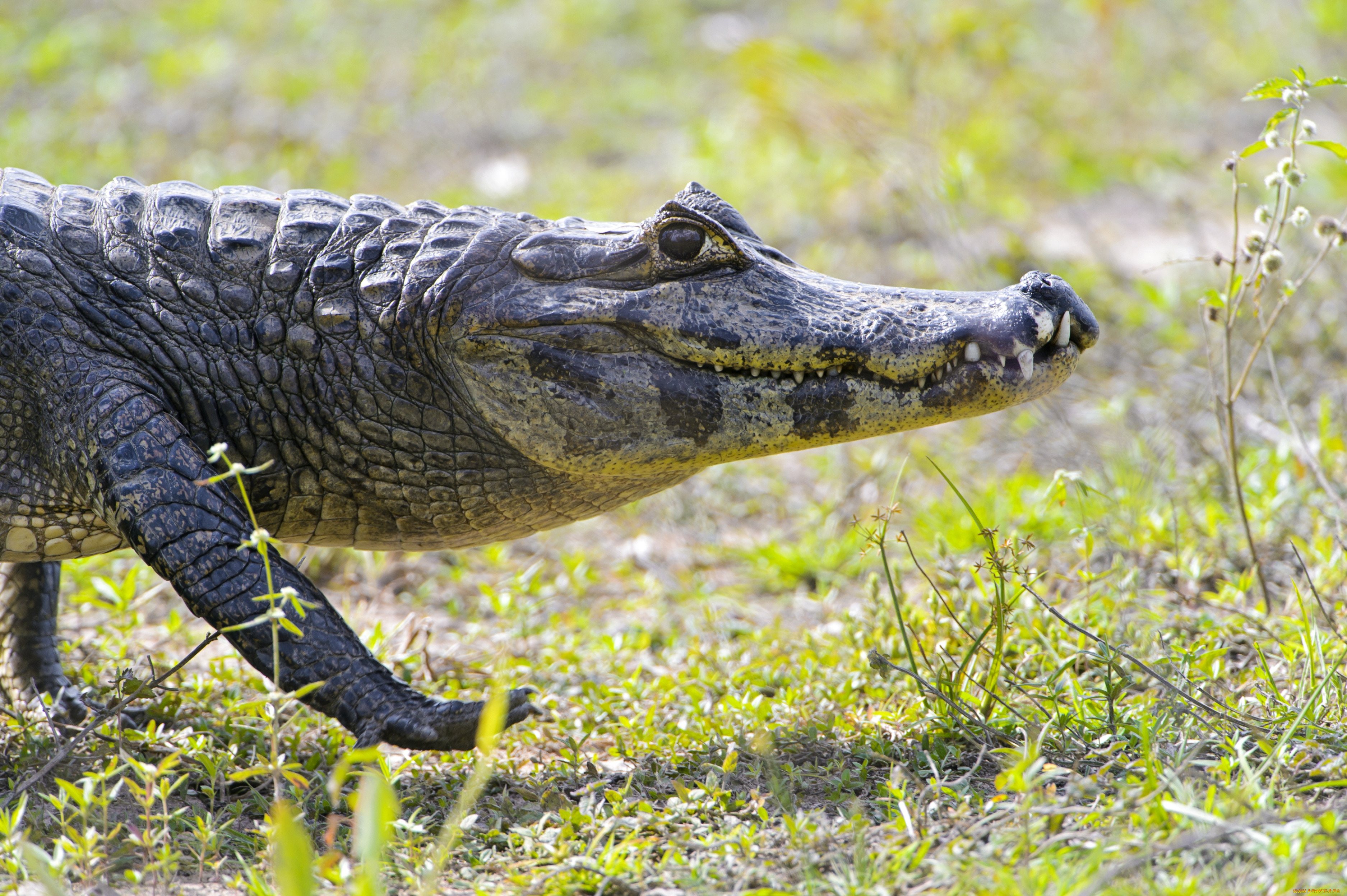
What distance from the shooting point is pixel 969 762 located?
259 centimetres

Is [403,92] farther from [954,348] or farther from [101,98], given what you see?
[954,348]

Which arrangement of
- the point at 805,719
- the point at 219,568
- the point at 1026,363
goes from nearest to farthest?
the point at 219,568, the point at 1026,363, the point at 805,719

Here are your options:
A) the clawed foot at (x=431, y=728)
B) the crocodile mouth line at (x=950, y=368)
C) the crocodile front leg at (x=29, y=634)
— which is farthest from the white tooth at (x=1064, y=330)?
the crocodile front leg at (x=29, y=634)

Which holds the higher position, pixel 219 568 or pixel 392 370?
pixel 392 370

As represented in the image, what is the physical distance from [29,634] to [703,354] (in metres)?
2.10

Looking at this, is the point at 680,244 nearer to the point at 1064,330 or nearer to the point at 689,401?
the point at 689,401

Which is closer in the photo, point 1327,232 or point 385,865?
point 385,865

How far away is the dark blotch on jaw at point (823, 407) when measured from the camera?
262cm

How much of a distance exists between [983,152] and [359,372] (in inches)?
220

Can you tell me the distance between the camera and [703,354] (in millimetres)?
2629

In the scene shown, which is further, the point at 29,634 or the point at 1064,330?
the point at 29,634

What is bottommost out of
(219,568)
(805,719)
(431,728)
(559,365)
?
(805,719)

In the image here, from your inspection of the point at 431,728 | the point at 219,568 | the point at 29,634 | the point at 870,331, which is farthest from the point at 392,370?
the point at 29,634

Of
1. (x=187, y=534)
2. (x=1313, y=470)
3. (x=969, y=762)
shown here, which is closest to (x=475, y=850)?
(x=187, y=534)
